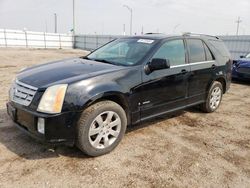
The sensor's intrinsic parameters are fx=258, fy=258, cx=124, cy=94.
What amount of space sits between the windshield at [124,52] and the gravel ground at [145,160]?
1241 mm

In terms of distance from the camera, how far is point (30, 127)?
10.7 feet

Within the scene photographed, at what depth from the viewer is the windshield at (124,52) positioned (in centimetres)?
414

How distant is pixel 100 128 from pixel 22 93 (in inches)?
44.6

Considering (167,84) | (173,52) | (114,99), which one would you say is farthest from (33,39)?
(114,99)

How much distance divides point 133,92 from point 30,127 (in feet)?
4.87

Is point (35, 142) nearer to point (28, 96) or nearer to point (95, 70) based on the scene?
point (28, 96)

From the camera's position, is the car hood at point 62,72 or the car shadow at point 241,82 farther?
the car shadow at point 241,82

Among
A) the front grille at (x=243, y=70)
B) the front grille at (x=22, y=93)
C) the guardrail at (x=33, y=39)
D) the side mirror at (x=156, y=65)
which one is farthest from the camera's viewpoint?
the guardrail at (x=33, y=39)

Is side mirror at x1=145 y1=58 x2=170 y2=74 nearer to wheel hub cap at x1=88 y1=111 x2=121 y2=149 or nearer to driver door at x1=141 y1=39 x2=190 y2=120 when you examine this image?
driver door at x1=141 y1=39 x2=190 y2=120

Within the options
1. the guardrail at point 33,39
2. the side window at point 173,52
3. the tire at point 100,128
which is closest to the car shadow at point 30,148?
the tire at point 100,128

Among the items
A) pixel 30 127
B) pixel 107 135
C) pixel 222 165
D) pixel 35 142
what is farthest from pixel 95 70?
pixel 222 165

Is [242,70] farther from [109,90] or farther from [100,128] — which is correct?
[100,128]

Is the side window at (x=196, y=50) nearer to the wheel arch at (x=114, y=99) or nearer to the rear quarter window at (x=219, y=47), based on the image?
the rear quarter window at (x=219, y=47)

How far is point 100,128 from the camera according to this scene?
138 inches
